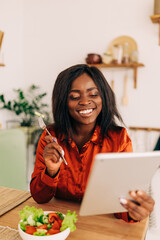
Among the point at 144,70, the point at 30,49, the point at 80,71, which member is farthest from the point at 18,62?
the point at 80,71

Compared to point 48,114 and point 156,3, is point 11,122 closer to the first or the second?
point 48,114

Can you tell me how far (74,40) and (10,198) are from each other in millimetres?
2445

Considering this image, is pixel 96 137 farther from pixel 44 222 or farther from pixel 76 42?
pixel 76 42

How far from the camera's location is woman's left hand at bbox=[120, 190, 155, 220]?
2.29 feet

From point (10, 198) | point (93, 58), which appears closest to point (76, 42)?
point (93, 58)

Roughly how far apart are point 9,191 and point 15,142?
0.42 m

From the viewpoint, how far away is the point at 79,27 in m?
3.04

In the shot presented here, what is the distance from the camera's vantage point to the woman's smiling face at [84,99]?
3.50ft

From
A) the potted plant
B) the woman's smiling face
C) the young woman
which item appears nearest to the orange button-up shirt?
the young woman

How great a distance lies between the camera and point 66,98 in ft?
3.68

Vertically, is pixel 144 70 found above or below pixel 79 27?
below

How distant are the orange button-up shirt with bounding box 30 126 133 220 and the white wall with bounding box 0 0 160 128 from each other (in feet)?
5.98

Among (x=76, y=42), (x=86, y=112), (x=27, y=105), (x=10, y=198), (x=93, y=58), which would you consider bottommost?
(x=10, y=198)

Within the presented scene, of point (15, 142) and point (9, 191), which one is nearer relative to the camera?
point (9, 191)
